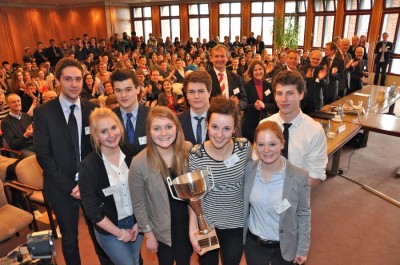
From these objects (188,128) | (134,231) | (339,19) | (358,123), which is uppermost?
(339,19)

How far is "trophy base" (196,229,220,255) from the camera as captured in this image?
1734 mm

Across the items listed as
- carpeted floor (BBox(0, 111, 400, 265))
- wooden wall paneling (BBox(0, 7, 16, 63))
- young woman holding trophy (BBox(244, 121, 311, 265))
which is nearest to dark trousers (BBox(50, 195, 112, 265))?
carpeted floor (BBox(0, 111, 400, 265))

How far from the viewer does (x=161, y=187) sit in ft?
5.86

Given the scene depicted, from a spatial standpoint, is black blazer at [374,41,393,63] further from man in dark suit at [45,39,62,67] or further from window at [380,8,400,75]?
man in dark suit at [45,39,62,67]

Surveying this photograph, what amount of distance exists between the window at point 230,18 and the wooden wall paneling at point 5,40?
1050 centimetres

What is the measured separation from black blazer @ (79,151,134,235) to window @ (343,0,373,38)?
41.6 feet

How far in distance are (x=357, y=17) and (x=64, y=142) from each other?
12.8 meters

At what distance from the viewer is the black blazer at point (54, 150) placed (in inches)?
87.9

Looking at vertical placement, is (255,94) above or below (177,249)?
above

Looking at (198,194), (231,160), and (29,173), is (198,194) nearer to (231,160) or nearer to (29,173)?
(231,160)

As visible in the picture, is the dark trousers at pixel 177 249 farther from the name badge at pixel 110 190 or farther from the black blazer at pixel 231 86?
the black blazer at pixel 231 86

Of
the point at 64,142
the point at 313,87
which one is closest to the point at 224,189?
the point at 64,142

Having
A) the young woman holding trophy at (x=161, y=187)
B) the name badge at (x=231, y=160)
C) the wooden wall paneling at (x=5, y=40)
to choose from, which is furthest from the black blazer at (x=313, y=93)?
the wooden wall paneling at (x=5, y=40)

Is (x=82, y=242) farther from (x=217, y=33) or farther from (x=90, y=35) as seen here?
(x=90, y=35)
